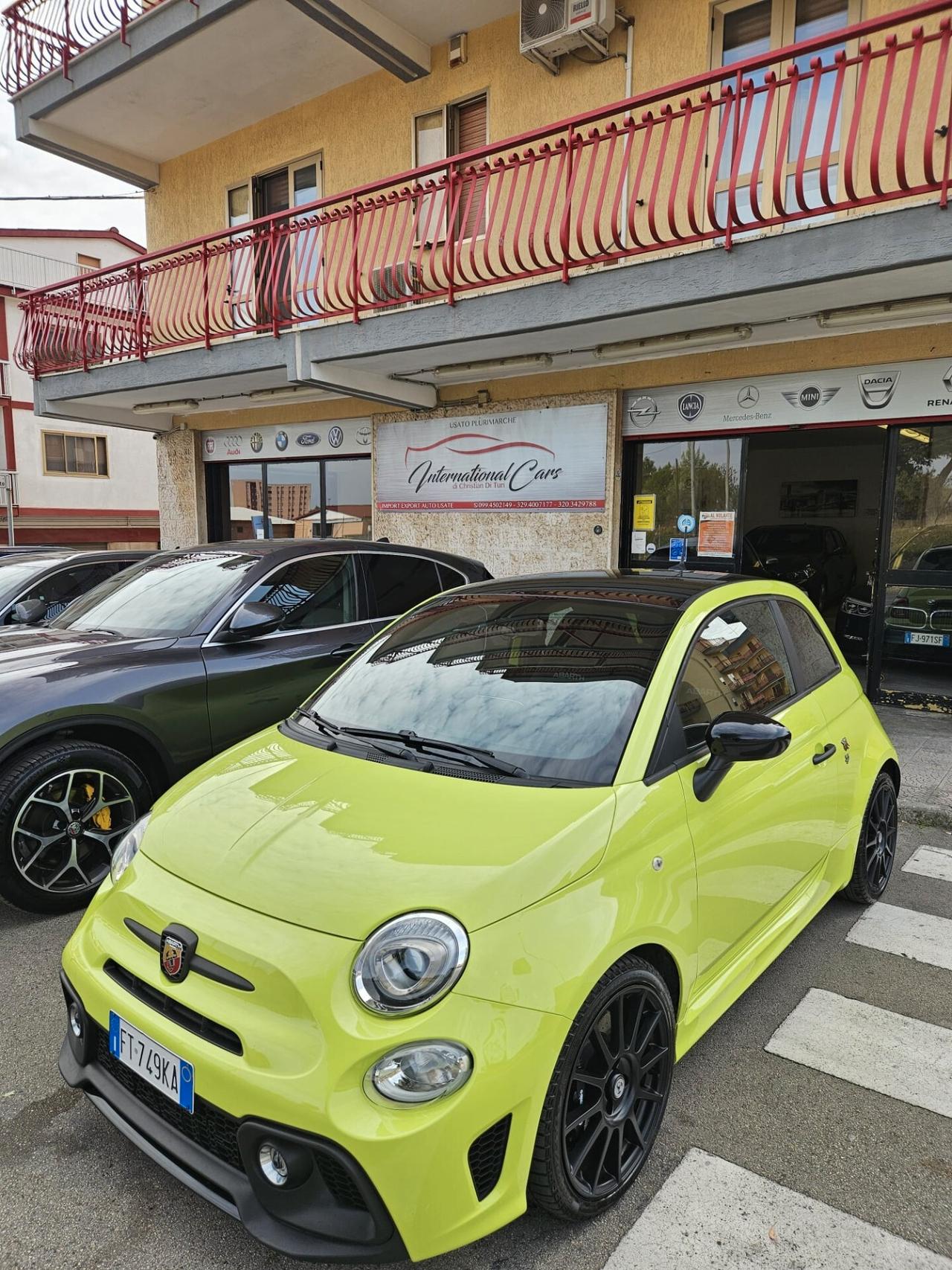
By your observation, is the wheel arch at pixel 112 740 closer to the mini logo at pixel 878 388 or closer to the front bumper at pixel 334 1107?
the front bumper at pixel 334 1107

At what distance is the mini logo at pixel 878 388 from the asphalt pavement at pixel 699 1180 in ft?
18.4

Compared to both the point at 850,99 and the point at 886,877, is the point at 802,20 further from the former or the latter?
the point at 886,877

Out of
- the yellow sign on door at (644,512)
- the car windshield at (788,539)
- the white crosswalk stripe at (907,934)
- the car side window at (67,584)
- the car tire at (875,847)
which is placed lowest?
the white crosswalk stripe at (907,934)

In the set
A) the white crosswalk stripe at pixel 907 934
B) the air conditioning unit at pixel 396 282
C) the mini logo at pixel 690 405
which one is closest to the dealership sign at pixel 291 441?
the air conditioning unit at pixel 396 282

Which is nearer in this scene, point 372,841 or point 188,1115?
point 188,1115

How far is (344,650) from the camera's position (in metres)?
4.84

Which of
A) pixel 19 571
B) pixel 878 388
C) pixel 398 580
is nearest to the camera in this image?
pixel 398 580

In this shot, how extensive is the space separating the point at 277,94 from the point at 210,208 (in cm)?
214

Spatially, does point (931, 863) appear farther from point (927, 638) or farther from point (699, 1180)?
point (927, 638)

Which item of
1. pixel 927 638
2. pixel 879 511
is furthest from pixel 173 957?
pixel 879 511

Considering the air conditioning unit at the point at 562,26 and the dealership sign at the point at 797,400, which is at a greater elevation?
the air conditioning unit at the point at 562,26

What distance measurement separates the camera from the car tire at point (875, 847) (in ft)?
11.5

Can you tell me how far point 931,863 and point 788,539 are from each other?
834 cm

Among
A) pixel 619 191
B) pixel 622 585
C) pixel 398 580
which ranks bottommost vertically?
pixel 398 580
